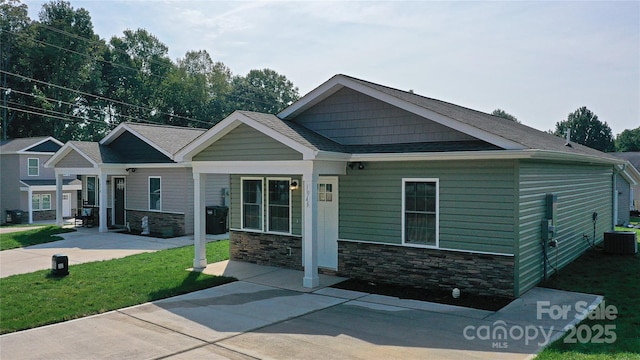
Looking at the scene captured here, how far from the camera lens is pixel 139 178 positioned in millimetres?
20656

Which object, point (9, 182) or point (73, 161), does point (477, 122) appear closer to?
point (73, 161)

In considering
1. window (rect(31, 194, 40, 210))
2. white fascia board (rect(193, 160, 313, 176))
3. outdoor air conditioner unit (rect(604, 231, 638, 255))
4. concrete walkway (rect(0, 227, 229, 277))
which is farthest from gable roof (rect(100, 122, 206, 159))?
outdoor air conditioner unit (rect(604, 231, 638, 255))

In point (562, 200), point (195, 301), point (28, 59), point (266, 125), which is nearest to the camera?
point (195, 301)

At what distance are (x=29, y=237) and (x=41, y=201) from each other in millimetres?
11091

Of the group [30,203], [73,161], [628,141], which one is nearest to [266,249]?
[73,161]

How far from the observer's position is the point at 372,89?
11008mm

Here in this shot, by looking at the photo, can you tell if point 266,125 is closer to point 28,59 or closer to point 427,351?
point 427,351

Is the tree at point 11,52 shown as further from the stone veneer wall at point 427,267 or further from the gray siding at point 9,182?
the stone veneer wall at point 427,267

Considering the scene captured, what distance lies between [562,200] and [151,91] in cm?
4715

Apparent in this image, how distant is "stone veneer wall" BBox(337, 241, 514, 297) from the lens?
9.22 m

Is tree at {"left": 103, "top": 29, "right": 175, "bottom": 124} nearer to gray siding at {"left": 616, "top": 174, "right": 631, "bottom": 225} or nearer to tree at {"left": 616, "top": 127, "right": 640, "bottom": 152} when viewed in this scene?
gray siding at {"left": 616, "top": 174, "right": 631, "bottom": 225}

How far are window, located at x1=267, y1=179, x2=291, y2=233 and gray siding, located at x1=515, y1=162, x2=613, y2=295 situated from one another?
5.72 m

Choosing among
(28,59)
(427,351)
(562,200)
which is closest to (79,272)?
(427,351)

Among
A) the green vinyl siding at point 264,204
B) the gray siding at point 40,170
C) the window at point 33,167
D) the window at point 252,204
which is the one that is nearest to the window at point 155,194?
the green vinyl siding at point 264,204
